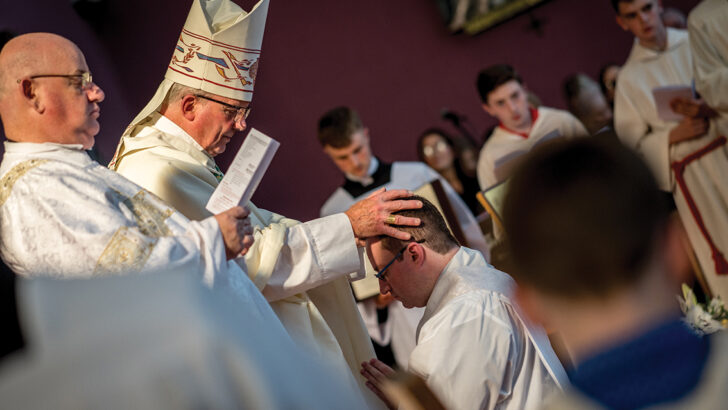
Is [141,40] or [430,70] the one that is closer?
[141,40]

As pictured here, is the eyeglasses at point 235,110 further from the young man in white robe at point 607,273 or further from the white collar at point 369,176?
the white collar at point 369,176

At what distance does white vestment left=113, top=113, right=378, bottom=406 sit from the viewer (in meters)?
2.56

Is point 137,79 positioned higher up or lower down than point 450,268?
higher up

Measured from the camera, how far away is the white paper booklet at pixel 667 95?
491 cm

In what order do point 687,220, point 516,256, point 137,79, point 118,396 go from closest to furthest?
1. point 118,396
2. point 516,256
3. point 687,220
4. point 137,79

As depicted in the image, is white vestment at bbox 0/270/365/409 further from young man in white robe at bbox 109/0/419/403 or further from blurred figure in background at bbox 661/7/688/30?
blurred figure in background at bbox 661/7/688/30

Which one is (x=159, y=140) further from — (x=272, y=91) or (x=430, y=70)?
(x=430, y=70)

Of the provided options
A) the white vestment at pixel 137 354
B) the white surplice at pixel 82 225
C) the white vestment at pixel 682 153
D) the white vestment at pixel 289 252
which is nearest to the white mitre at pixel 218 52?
the white vestment at pixel 289 252

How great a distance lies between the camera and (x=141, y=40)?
636cm

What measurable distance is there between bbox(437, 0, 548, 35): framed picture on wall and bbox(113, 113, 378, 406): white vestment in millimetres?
4744

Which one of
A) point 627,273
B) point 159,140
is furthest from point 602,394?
point 159,140

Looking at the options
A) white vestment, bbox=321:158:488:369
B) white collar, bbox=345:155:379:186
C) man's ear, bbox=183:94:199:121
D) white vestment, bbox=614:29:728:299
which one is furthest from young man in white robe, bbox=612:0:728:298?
man's ear, bbox=183:94:199:121

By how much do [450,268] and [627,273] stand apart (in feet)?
4.49

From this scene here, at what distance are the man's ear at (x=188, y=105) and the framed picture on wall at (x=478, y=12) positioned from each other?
477cm
